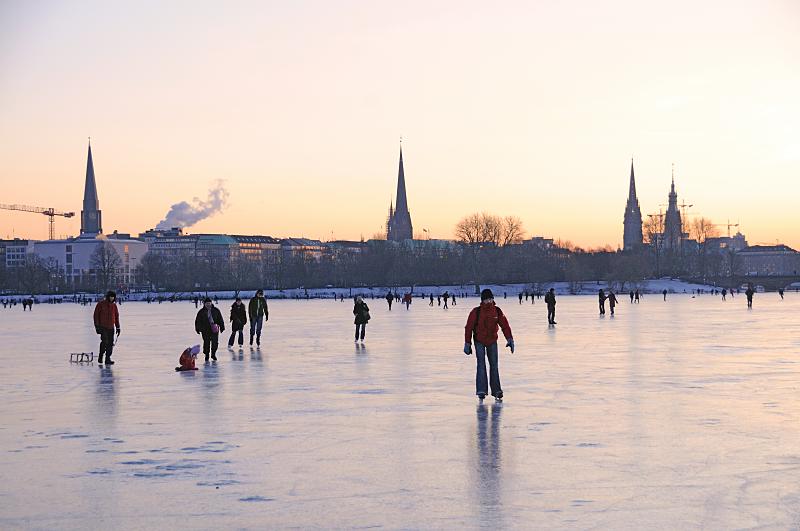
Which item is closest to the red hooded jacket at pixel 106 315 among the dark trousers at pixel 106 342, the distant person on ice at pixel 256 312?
the dark trousers at pixel 106 342

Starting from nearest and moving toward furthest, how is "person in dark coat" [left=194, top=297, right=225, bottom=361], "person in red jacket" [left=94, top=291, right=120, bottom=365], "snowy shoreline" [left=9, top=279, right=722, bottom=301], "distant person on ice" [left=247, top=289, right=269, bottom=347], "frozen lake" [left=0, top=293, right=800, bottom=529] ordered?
"frozen lake" [left=0, top=293, right=800, bottom=529] → "person in red jacket" [left=94, top=291, right=120, bottom=365] → "person in dark coat" [left=194, top=297, right=225, bottom=361] → "distant person on ice" [left=247, top=289, right=269, bottom=347] → "snowy shoreline" [left=9, top=279, right=722, bottom=301]

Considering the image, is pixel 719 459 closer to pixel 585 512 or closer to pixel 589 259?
pixel 585 512

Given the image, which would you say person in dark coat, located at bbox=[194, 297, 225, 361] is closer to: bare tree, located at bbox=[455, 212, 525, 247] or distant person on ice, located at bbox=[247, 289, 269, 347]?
distant person on ice, located at bbox=[247, 289, 269, 347]

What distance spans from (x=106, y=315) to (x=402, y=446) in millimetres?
11877

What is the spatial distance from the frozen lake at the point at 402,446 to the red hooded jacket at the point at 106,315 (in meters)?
0.92

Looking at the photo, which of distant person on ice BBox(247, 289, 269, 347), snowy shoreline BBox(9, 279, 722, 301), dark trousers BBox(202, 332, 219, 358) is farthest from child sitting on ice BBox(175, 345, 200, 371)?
snowy shoreline BBox(9, 279, 722, 301)

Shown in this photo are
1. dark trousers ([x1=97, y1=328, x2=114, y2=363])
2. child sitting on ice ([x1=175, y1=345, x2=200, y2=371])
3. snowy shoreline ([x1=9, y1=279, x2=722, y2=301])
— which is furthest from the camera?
snowy shoreline ([x1=9, y1=279, x2=722, y2=301])

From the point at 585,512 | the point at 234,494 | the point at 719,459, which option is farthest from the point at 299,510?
the point at 719,459

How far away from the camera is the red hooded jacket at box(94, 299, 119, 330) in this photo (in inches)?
826

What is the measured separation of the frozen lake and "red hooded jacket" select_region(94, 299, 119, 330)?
3.02 ft

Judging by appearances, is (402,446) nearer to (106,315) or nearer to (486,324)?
(486,324)

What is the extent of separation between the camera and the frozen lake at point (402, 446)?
7695 mm

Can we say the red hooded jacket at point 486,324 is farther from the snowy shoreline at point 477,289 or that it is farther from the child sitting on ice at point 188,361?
the snowy shoreline at point 477,289

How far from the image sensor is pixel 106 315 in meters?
21.0
